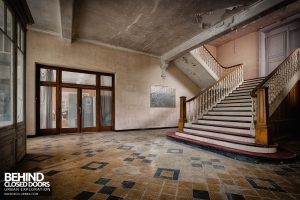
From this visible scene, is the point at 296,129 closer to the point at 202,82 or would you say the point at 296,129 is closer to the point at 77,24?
the point at 202,82

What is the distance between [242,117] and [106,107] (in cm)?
515

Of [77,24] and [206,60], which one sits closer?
[77,24]

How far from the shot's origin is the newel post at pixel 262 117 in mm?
3336

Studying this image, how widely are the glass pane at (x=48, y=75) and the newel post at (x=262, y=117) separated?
258 inches

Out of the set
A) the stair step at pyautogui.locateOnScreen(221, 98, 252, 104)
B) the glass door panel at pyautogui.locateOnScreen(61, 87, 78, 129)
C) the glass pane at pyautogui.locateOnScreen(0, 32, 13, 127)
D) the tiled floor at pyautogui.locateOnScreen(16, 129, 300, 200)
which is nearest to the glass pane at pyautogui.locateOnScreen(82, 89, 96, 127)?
the glass door panel at pyautogui.locateOnScreen(61, 87, 78, 129)

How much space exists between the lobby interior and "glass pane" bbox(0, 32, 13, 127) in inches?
0.7

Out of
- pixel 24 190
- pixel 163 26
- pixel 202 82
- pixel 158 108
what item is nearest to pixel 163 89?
pixel 158 108

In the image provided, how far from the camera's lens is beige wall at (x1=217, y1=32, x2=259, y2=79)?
8367mm

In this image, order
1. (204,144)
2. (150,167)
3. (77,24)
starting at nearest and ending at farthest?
(150,167), (204,144), (77,24)

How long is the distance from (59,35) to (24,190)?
5.33 meters

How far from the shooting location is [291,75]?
5.13m

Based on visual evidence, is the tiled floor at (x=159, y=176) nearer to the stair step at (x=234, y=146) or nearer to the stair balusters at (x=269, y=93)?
the stair step at (x=234, y=146)

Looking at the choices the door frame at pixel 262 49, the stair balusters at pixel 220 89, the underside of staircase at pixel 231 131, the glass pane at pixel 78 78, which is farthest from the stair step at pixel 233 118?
the glass pane at pixel 78 78

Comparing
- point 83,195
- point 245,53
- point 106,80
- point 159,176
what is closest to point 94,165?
point 83,195
